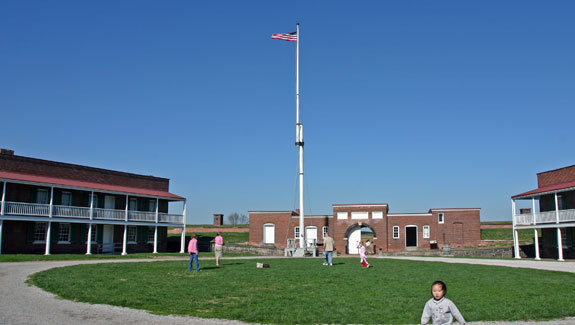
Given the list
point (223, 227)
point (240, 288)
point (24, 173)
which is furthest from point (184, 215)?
point (240, 288)

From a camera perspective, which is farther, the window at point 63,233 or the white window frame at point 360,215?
the white window frame at point 360,215

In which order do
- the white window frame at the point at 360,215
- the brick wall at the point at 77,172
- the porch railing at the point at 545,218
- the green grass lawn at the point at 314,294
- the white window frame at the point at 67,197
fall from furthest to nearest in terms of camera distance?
1. the white window frame at the point at 360,215
2. the white window frame at the point at 67,197
3. the brick wall at the point at 77,172
4. the porch railing at the point at 545,218
5. the green grass lawn at the point at 314,294

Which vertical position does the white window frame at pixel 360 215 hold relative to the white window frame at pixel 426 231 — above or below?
above

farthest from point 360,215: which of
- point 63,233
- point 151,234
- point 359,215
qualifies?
point 63,233

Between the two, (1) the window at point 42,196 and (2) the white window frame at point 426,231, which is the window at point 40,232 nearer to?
(1) the window at point 42,196

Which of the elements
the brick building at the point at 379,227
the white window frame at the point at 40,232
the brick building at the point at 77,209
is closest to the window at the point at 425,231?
the brick building at the point at 379,227

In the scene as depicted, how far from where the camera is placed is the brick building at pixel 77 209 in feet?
108

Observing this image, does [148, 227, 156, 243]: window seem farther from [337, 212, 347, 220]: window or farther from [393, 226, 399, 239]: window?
[393, 226, 399, 239]: window

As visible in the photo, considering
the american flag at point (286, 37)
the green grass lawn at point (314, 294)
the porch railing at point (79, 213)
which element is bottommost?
the green grass lawn at point (314, 294)

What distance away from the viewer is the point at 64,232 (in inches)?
1433

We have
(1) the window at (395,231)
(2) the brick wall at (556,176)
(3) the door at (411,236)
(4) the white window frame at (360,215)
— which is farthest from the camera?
(3) the door at (411,236)

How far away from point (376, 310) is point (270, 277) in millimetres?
7141

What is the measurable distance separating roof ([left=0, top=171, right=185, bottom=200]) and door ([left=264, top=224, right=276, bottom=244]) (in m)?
10.0

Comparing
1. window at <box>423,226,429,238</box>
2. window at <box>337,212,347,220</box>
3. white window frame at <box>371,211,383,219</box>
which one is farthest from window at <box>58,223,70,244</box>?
window at <box>423,226,429,238</box>
